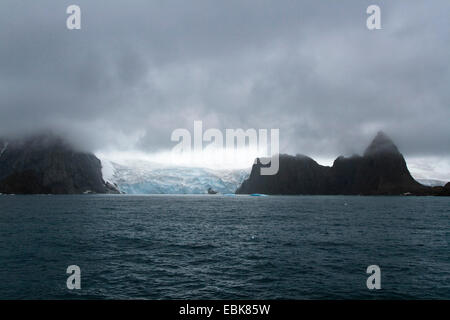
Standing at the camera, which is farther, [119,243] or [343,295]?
[119,243]

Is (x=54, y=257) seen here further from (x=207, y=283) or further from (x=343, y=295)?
(x=343, y=295)

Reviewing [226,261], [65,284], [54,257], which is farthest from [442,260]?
[54,257]

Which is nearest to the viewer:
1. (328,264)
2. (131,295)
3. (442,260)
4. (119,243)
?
(131,295)

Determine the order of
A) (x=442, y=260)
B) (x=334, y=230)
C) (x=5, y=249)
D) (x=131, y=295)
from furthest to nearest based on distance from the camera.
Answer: (x=334, y=230) < (x=5, y=249) < (x=442, y=260) < (x=131, y=295)

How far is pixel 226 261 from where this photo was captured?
36.3 m

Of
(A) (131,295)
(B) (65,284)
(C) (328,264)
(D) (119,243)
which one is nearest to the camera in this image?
(A) (131,295)

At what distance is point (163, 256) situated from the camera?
3856 centimetres

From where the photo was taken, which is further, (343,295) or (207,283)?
(207,283)

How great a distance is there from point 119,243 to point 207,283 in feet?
78.4

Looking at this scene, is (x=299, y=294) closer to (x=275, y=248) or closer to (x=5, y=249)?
(x=275, y=248)
